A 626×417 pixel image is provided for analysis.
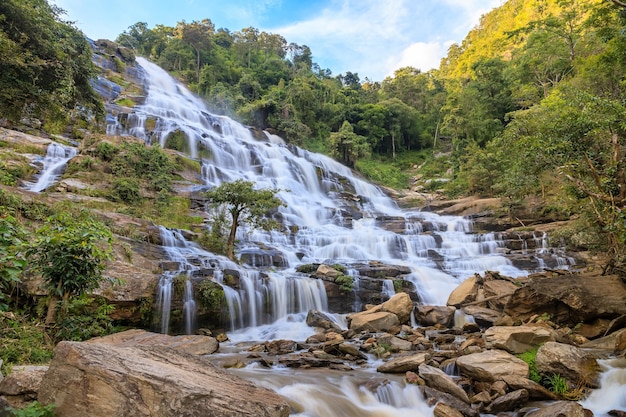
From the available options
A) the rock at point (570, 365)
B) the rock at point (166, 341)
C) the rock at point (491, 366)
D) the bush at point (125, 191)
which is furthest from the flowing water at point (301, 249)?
the bush at point (125, 191)

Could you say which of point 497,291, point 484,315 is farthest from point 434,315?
point 497,291

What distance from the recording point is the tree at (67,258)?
5.45 m

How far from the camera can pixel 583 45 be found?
2512 cm

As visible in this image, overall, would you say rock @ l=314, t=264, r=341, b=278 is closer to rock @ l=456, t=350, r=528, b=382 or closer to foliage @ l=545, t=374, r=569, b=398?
rock @ l=456, t=350, r=528, b=382

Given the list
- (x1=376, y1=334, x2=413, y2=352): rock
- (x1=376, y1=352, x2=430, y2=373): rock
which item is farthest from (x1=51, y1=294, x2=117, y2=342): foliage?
(x1=376, y1=334, x2=413, y2=352): rock

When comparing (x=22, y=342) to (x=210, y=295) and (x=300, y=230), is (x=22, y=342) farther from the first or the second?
(x=300, y=230)

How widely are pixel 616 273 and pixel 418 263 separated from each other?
312 inches

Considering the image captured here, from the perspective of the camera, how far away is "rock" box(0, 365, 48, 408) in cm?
321

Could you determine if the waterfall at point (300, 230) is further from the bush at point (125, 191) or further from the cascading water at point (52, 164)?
the cascading water at point (52, 164)

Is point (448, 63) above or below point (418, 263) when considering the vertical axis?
above

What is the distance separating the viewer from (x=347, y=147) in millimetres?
36719

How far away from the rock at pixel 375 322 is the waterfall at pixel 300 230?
7.31 feet

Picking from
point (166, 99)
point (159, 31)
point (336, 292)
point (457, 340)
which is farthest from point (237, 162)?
point (159, 31)

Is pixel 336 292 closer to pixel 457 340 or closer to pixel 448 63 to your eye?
pixel 457 340
